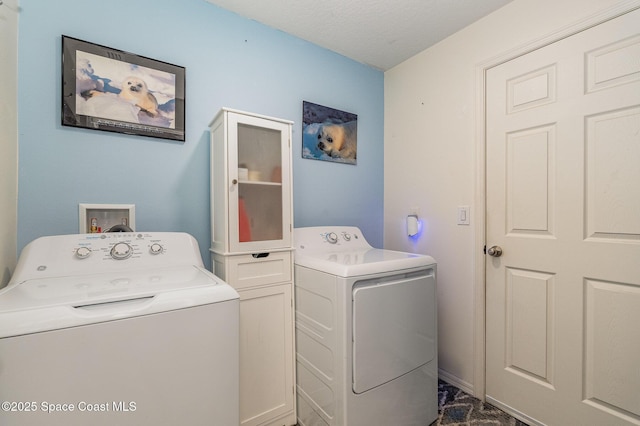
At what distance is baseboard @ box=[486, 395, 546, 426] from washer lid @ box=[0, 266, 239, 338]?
187cm

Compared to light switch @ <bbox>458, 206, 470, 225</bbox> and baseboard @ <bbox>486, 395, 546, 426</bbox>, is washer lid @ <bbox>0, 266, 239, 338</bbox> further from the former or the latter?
baseboard @ <bbox>486, 395, 546, 426</bbox>

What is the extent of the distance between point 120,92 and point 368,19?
63.1 inches

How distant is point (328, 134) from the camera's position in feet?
7.33

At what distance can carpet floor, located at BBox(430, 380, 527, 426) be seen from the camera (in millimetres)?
1613

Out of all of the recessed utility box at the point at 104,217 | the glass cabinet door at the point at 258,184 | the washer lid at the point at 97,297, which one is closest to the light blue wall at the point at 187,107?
the recessed utility box at the point at 104,217

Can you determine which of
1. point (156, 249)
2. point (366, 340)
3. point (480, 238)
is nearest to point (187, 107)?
point (156, 249)

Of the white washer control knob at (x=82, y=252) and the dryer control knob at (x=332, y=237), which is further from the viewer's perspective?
the dryer control knob at (x=332, y=237)

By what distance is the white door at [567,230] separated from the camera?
1.31 m

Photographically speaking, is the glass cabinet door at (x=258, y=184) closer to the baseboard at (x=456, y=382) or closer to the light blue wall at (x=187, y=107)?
the light blue wall at (x=187, y=107)

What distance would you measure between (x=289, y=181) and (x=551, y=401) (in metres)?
1.94

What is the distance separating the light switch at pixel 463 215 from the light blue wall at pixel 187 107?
0.80m

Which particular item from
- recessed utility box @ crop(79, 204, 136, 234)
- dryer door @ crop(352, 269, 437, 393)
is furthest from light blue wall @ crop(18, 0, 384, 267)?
dryer door @ crop(352, 269, 437, 393)

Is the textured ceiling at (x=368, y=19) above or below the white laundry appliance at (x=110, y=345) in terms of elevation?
above

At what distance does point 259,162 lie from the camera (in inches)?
63.2
